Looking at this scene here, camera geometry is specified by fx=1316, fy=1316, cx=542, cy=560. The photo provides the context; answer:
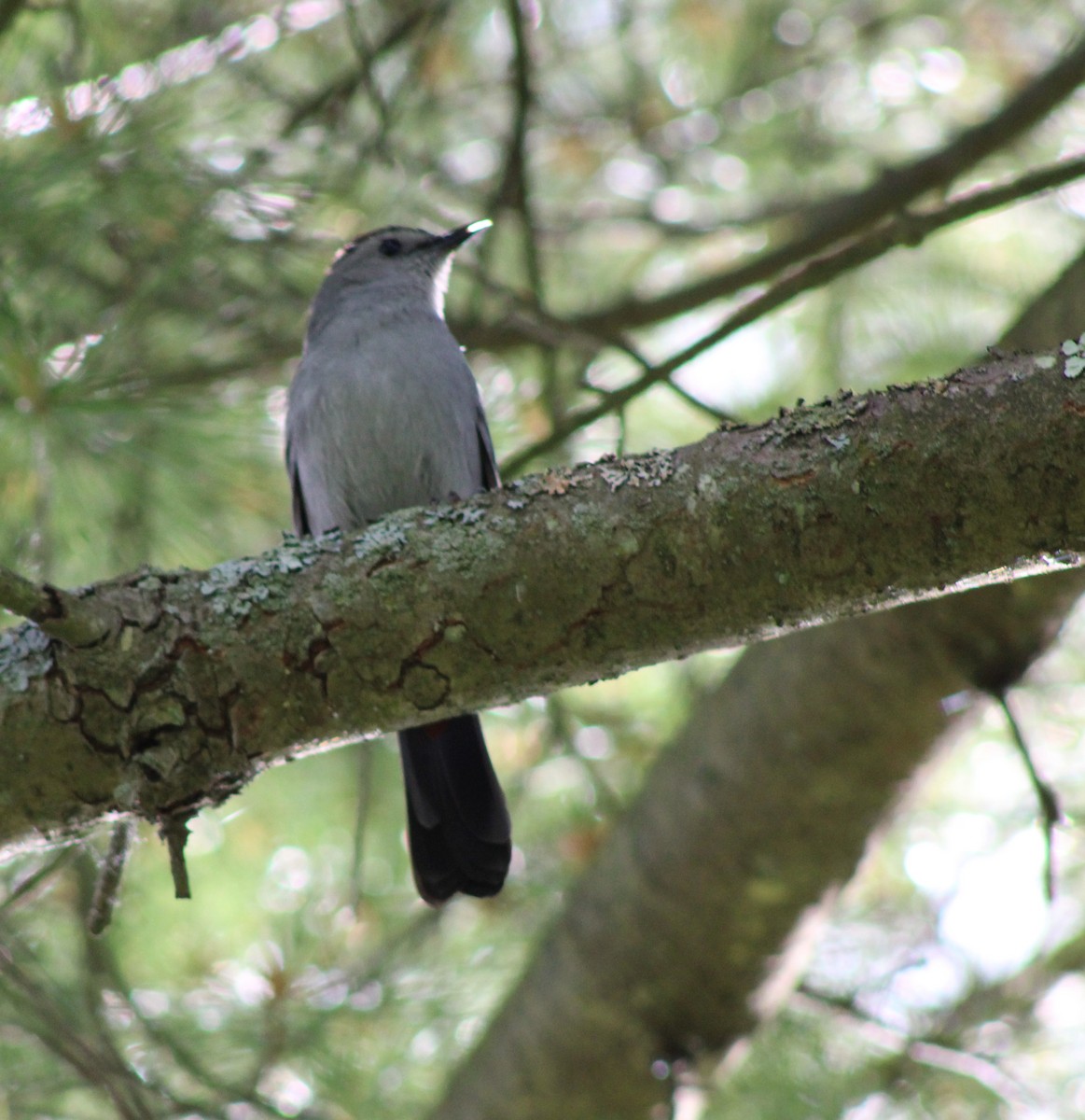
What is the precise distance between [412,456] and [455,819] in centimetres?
103

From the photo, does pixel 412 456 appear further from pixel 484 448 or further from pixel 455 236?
pixel 455 236

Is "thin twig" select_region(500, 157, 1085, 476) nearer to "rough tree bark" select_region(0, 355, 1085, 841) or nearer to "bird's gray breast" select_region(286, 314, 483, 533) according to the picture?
"bird's gray breast" select_region(286, 314, 483, 533)

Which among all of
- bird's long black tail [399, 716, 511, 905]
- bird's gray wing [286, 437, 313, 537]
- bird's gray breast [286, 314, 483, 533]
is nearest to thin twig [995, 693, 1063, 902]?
bird's long black tail [399, 716, 511, 905]

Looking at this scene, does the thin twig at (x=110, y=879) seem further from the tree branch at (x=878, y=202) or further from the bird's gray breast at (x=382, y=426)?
the tree branch at (x=878, y=202)

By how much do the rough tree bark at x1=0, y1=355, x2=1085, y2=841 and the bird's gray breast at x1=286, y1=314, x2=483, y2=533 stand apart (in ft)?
4.39

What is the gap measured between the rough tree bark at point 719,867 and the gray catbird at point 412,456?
0.38 meters

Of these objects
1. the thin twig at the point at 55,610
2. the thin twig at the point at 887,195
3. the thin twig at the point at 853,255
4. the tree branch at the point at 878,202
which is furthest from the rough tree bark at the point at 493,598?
the thin twig at the point at 887,195

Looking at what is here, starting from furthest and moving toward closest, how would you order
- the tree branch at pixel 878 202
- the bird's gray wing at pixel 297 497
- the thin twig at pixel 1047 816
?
the bird's gray wing at pixel 297 497 → the tree branch at pixel 878 202 → the thin twig at pixel 1047 816

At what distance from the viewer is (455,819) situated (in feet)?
11.2

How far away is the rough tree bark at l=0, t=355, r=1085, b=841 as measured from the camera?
210cm

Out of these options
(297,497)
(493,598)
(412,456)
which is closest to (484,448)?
(412,456)

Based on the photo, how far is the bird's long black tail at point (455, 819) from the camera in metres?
3.35

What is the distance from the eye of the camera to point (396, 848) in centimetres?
466

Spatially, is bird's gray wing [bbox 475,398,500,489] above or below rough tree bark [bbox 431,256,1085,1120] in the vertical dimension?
above
